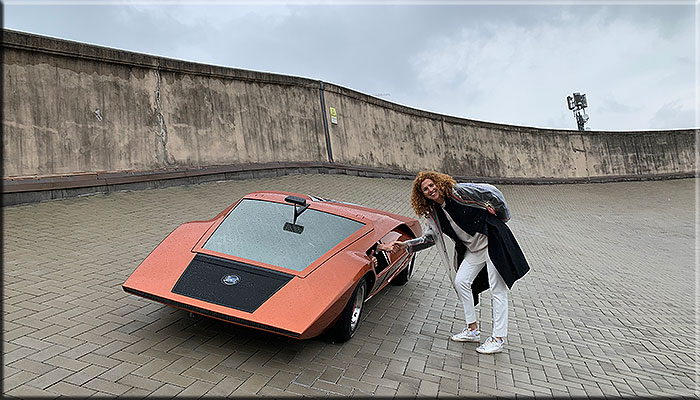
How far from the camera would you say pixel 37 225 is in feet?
24.7

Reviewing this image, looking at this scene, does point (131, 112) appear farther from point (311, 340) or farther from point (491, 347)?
point (491, 347)

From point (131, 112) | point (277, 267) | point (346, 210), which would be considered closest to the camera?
point (277, 267)

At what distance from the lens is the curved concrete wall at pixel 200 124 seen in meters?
9.41

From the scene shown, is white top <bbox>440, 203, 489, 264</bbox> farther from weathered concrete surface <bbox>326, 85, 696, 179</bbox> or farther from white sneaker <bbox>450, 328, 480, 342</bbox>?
weathered concrete surface <bbox>326, 85, 696, 179</bbox>

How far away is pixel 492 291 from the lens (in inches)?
173

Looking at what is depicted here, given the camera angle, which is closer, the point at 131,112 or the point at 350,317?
the point at 350,317

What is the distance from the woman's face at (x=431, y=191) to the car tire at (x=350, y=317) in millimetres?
923

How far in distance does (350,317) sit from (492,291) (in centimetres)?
129

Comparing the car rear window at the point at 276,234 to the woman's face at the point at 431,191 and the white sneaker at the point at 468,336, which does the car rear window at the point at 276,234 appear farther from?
the white sneaker at the point at 468,336

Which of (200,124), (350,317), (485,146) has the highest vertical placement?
(200,124)

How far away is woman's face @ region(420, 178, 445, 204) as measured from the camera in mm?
4285

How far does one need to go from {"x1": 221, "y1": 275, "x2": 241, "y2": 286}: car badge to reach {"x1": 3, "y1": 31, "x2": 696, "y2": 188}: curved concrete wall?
7.12 meters

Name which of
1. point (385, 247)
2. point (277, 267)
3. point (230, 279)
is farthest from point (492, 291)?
point (230, 279)

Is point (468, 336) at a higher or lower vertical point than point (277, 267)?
lower
